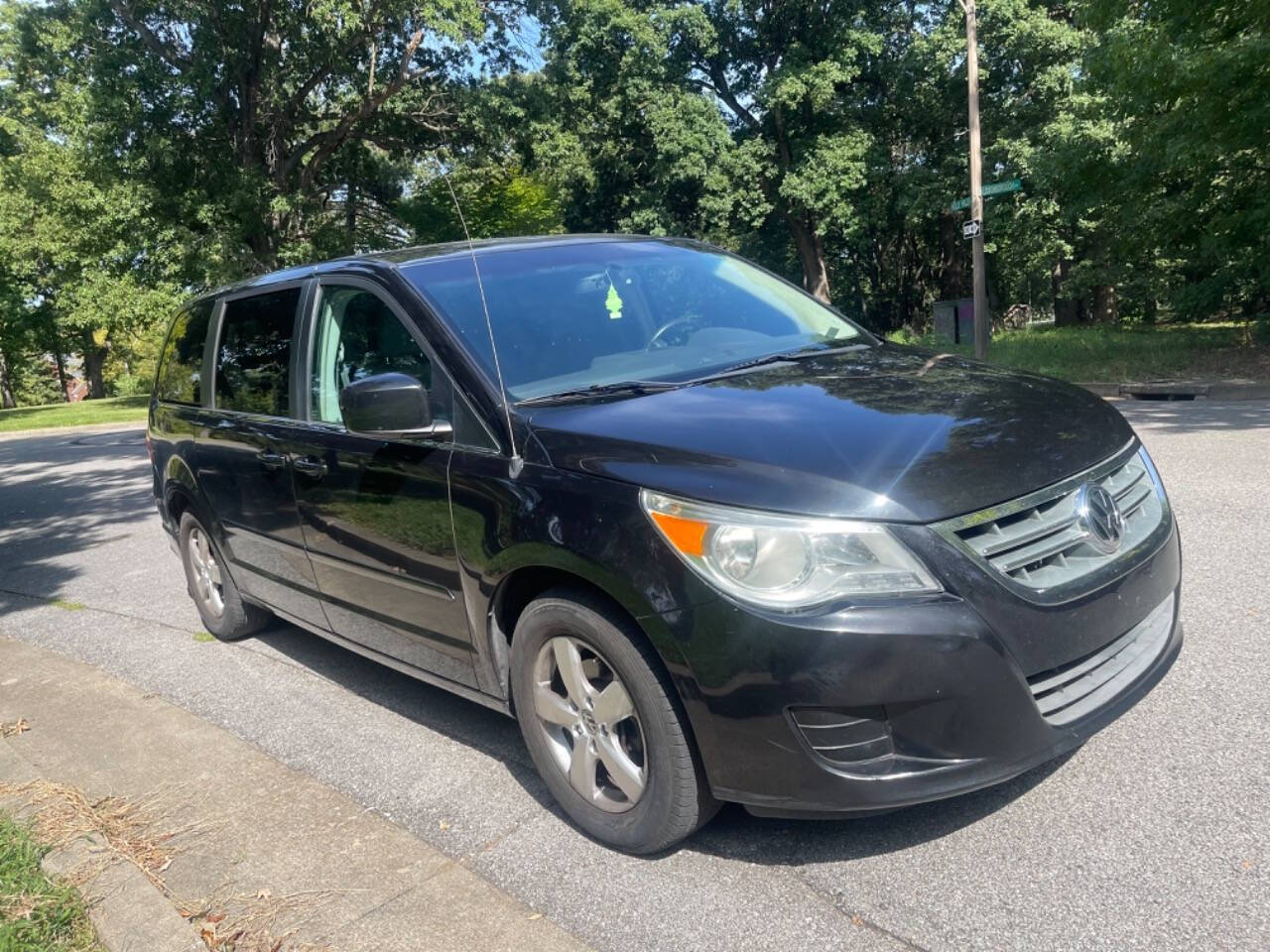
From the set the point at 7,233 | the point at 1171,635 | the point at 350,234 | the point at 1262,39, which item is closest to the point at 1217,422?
the point at 1262,39

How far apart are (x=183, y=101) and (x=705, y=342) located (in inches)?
924

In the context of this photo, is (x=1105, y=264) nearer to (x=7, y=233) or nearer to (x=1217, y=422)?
(x=1217, y=422)

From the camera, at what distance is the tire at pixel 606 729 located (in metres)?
2.58

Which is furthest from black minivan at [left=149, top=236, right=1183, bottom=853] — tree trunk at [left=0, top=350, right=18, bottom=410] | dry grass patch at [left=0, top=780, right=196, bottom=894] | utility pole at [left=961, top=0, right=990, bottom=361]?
tree trunk at [left=0, top=350, right=18, bottom=410]

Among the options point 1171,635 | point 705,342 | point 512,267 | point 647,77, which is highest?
point 647,77

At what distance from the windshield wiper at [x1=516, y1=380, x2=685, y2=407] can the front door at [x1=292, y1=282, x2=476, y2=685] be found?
0.32 metres

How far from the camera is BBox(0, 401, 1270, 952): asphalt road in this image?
2.38 metres

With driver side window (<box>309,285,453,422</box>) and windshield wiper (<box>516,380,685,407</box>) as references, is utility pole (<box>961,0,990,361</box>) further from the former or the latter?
windshield wiper (<box>516,380,685,407</box>)

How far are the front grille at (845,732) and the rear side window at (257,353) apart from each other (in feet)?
8.83

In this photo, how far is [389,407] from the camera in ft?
9.93

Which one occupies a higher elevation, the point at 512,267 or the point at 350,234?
the point at 350,234

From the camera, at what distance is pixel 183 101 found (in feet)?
74.7

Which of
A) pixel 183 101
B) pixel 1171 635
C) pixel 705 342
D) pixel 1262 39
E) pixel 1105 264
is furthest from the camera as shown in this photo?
pixel 1105 264

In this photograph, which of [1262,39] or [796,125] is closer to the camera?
[1262,39]
